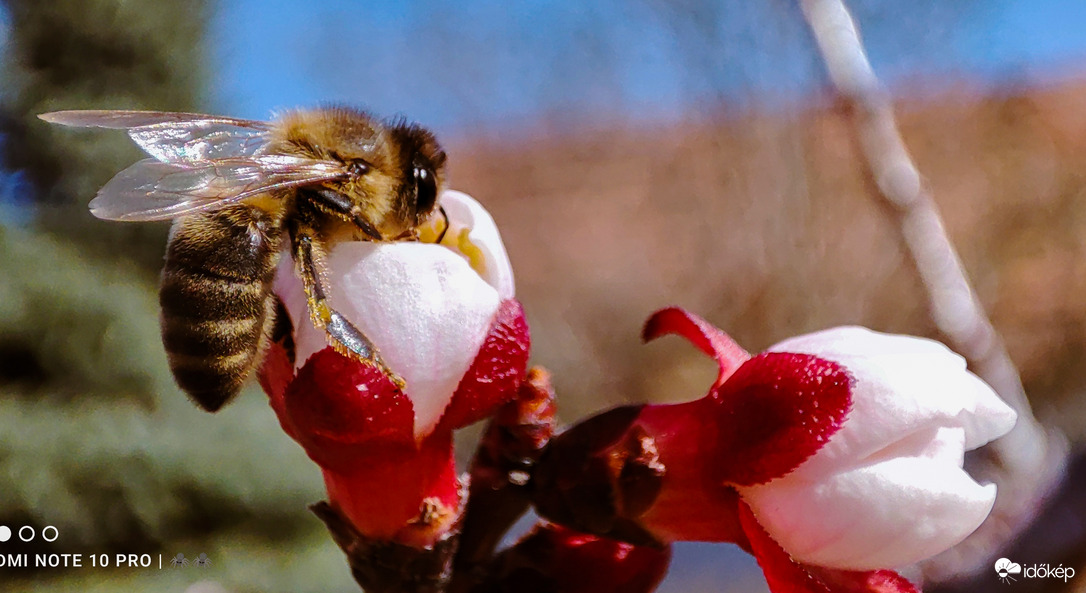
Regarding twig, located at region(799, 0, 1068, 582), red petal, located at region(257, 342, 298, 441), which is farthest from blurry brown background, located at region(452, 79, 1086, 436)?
red petal, located at region(257, 342, 298, 441)

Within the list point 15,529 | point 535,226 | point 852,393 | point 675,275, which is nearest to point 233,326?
point 852,393

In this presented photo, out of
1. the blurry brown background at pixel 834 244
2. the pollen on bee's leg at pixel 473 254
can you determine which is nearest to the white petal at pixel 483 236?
the pollen on bee's leg at pixel 473 254

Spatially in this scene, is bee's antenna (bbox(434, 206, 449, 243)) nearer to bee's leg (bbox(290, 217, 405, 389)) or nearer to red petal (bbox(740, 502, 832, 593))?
bee's leg (bbox(290, 217, 405, 389))

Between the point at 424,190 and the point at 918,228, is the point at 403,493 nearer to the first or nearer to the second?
the point at 424,190

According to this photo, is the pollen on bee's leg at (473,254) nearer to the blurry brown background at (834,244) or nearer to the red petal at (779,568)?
the red petal at (779,568)

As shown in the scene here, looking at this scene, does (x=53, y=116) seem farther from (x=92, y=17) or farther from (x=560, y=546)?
(x=92, y=17)
